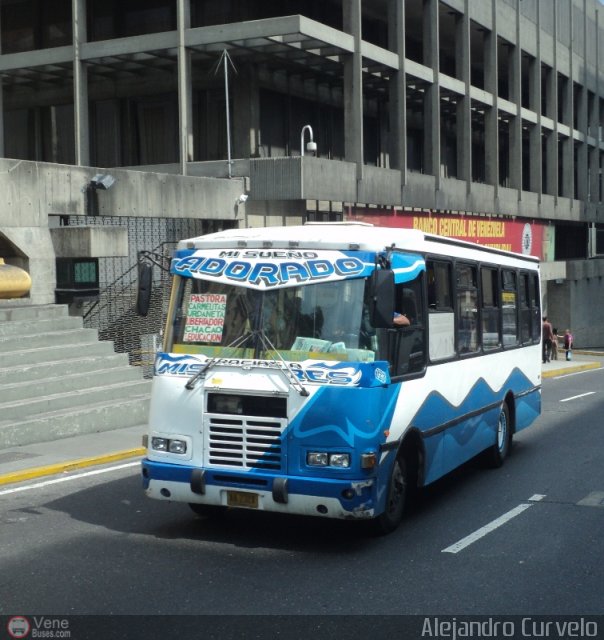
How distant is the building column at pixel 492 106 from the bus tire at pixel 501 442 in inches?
1170

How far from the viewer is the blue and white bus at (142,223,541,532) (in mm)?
8773

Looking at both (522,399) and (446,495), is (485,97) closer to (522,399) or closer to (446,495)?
(522,399)

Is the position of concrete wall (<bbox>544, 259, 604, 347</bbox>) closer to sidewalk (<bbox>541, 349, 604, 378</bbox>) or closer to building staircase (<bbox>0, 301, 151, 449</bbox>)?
sidewalk (<bbox>541, 349, 604, 378</bbox>)

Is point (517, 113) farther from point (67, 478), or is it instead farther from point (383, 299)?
point (383, 299)

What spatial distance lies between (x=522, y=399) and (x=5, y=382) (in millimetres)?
8222

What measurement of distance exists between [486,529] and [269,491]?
98.8 inches

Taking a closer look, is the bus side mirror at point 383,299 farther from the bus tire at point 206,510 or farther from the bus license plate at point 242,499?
the bus tire at point 206,510

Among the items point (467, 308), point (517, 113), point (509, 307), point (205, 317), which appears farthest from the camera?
point (517, 113)

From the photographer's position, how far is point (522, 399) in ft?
49.7

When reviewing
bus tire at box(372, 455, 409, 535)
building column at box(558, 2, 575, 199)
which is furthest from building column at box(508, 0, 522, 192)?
bus tire at box(372, 455, 409, 535)

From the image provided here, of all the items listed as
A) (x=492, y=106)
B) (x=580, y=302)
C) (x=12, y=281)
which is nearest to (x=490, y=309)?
(x=12, y=281)

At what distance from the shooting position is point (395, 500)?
32.0 feet

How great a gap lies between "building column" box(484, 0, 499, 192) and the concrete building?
0.08 meters
